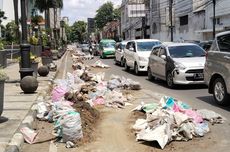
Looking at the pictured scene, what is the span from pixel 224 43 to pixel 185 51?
5292 millimetres

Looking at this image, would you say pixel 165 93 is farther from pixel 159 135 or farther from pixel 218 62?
pixel 159 135

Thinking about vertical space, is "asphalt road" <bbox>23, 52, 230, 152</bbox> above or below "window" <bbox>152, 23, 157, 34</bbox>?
below

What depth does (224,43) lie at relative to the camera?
1124 centimetres

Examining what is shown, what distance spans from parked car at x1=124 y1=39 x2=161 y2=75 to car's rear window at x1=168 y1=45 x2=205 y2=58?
479cm

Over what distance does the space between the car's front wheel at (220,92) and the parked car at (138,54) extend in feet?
33.4

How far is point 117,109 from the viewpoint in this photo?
1116cm

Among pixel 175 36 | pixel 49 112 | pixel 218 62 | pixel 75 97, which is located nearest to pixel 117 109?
pixel 75 97

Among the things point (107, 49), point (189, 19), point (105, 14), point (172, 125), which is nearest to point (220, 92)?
point (172, 125)

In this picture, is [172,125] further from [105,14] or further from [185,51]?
[105,14]

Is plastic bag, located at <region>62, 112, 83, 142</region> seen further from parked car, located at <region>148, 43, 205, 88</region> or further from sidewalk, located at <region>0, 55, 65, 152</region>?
parked car, located at <region>148, 43, 205, 88</region>

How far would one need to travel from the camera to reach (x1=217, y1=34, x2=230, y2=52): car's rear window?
11055 mm

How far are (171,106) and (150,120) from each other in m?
1.05

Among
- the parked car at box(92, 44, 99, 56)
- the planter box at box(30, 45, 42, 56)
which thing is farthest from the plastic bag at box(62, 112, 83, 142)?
the parked car at box(92, 44, 99, 56)

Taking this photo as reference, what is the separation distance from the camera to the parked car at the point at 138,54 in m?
21.7
